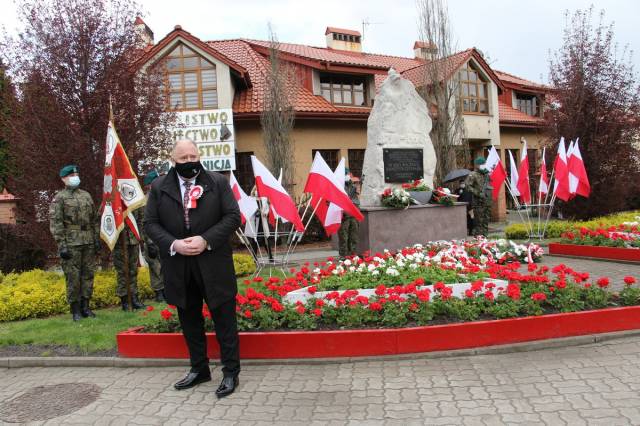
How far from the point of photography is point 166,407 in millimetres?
3846

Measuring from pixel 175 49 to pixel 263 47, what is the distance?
15.1 ft

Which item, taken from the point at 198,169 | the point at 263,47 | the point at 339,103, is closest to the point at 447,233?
the point at 198,169

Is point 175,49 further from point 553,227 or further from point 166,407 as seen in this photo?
point 166,407

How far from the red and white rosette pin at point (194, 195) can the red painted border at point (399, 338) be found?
140 centimetres

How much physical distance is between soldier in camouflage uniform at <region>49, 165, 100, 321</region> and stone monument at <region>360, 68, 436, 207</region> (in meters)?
6.34

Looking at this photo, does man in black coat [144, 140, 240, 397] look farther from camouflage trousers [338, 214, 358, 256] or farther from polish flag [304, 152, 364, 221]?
camouflage trousers [338, 214, 358, 256]

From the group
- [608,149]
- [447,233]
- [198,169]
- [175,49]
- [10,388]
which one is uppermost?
[175,49]

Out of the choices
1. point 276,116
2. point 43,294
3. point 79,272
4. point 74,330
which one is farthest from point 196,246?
point 276,116

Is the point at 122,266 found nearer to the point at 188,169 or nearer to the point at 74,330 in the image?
the point at 74,330

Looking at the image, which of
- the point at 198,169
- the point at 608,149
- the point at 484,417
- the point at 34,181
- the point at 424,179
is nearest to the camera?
the point at 484,417

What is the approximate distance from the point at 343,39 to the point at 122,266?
24541mm

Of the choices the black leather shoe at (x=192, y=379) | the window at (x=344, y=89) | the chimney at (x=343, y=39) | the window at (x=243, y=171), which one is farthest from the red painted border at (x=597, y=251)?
the chimney at (x=343, y=39)

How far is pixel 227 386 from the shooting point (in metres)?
4.02

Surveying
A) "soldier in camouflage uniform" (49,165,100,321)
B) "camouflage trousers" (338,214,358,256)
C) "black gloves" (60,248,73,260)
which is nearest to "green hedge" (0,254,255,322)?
"soldier in camouflage uniform" (49,165,100,321)
